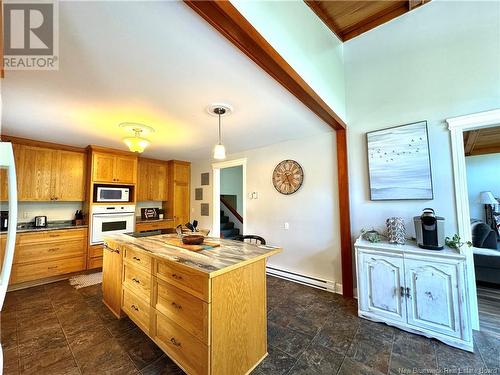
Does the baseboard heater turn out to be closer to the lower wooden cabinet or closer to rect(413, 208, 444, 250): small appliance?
rect(413, 208, 444, 250): small appliance

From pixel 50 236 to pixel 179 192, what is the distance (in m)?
2.50

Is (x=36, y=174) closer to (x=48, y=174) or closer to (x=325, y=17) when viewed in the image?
(x=48, y=174)

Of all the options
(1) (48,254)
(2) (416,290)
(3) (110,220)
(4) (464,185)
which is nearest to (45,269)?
(1) (48,254)

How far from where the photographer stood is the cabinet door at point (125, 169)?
13.8 ft

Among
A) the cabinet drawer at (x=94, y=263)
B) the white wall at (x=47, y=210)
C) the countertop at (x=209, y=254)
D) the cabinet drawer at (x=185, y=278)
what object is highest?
the white wall at (x=47, y=210)

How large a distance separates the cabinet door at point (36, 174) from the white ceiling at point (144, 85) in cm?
38

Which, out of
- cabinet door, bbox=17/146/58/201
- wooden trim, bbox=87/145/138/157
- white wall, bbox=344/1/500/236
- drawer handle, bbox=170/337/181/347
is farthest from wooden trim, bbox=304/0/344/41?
cabinet door, bbox=17/146/58/201

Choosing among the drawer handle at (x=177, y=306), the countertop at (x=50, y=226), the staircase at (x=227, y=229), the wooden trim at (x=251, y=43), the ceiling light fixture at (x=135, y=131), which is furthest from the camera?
the staircase at (x=227, y=229)

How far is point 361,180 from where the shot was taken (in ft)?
9.41

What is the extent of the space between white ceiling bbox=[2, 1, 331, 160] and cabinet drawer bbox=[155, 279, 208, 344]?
5.73 ft

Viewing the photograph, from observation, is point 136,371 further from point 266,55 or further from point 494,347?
point 494,347

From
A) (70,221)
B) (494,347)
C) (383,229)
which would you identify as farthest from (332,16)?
(70,221)

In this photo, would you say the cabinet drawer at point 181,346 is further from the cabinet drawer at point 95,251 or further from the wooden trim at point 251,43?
the cabinet drawer at point 95,251

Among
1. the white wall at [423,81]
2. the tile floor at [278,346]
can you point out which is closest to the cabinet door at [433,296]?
the tile floor at [278,346]
